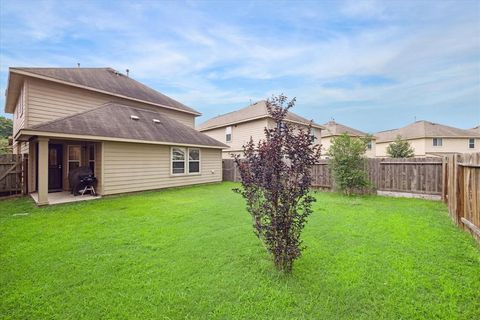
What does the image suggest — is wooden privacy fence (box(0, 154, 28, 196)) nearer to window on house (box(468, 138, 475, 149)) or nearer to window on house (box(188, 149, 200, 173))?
window on house (box(188, 149, 200, 173))

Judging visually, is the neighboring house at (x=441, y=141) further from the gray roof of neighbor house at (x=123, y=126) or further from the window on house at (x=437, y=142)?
the gray roof of neighbor house at (x=123, y=126)

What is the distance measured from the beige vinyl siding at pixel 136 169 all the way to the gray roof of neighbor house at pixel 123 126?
0.52 meters

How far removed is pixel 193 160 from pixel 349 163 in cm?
856

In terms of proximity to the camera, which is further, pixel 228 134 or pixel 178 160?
pixel 228 134

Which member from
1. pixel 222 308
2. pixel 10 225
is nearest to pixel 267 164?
pixel 222 308

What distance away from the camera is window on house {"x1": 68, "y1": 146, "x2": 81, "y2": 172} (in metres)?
10.5

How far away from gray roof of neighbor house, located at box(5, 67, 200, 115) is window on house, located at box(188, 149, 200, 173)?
4591 mm

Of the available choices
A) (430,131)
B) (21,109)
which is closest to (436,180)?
(21,109)

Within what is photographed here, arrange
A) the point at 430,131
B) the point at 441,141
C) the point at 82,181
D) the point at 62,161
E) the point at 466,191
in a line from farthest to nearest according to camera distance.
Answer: the point at 430,131 < the point at 441,141 < the point at 62,161 < the point at 82,181 < the point at 466,191

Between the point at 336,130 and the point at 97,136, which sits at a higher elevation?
the point at 336,130

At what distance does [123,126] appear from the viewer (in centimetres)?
1042

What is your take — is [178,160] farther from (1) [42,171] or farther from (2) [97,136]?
(1) [42,171]

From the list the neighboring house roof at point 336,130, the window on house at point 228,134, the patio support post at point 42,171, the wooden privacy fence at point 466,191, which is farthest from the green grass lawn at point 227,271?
the neighboring house roof at point 336,130

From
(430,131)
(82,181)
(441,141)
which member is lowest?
(82,181)
